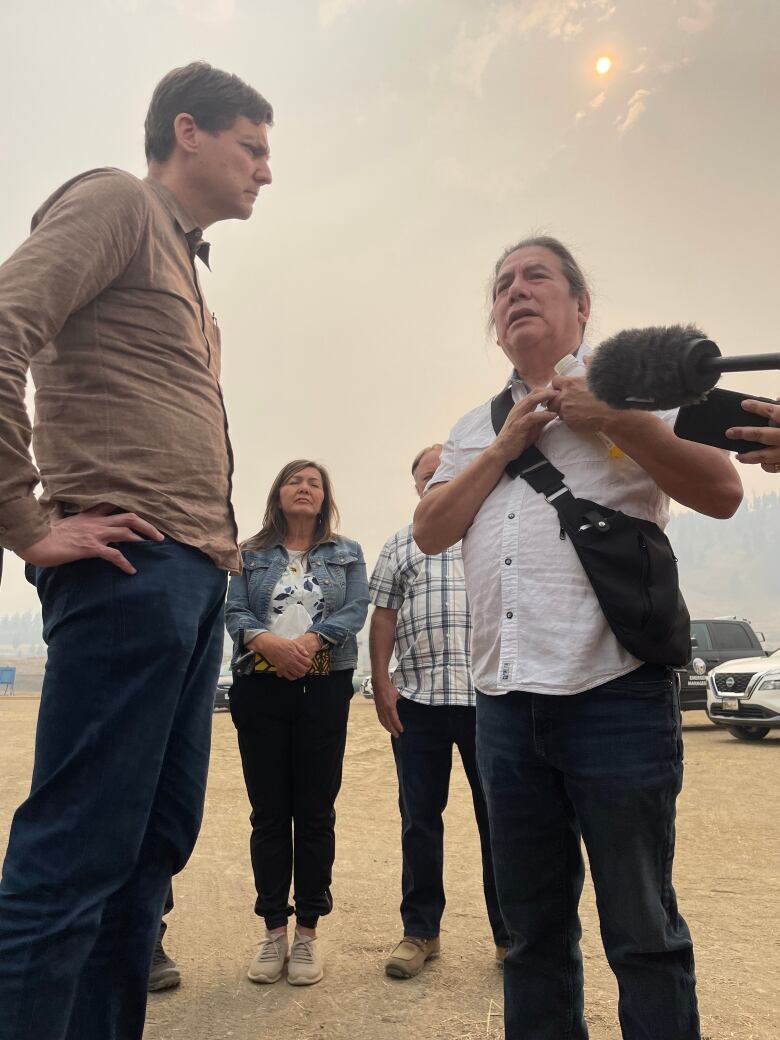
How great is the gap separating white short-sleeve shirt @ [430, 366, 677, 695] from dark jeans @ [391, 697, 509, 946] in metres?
1.72

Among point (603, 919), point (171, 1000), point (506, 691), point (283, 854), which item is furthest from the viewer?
point (283, 854)

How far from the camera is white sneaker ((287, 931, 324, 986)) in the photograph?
A: 3.65 meters

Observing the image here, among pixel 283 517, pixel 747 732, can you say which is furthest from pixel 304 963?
pixel 747 732

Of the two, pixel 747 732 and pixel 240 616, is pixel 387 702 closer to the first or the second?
pixel 240 616

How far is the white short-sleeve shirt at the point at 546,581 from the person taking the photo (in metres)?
2.11

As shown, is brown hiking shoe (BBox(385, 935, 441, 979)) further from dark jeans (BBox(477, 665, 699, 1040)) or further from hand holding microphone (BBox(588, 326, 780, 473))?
hand holding microphone (BBox(588, 326, 780, 473))

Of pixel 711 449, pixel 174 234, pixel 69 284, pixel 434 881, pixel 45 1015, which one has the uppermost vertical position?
pixel 174 234

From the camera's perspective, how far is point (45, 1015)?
1.65m

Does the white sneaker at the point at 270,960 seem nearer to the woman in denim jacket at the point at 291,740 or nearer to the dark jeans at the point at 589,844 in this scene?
the woman in denim jacket at the point at 291,740

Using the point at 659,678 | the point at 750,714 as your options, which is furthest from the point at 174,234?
the point at 750,714

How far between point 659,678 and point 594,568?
319 millimetres

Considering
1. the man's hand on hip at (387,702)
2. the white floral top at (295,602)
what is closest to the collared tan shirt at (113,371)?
the white floral top at (295,602)

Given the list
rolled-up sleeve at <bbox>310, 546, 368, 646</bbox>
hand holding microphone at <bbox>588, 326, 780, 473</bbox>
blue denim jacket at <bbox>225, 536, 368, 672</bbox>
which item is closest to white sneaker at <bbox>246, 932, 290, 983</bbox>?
blue denim jacket at <bbox>225, 536, 368, 672</bbox>

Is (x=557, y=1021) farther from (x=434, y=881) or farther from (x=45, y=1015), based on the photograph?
(x=434, y=881)
